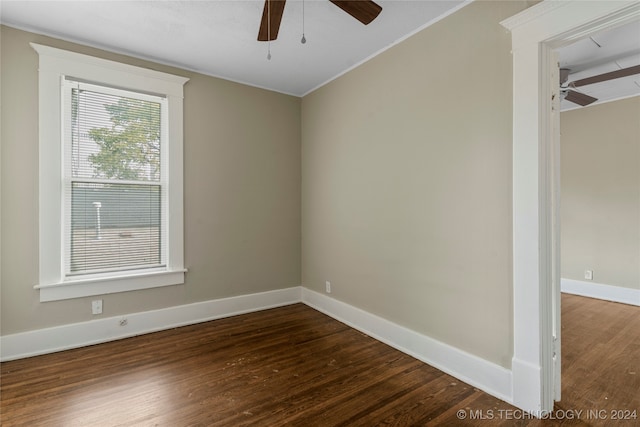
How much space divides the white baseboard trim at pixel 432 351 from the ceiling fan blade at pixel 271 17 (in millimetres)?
2498

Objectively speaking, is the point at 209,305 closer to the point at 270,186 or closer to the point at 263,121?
the point at 270,186

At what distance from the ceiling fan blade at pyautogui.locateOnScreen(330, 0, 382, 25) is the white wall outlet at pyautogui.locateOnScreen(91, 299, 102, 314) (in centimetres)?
311

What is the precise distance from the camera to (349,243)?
3.36 metres

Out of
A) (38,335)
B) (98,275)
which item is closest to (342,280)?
(98,275)

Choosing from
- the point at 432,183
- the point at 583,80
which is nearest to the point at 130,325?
the point at 432,183

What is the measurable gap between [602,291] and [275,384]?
472 cm

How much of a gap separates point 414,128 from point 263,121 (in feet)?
6.34

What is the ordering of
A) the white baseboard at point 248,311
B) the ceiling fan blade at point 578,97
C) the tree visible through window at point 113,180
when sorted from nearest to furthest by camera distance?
the white baseboard at point 248,311
the tree visible through window at point 113,180
the ceiling fan blade at point 578,97

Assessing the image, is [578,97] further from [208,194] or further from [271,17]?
[208,194]

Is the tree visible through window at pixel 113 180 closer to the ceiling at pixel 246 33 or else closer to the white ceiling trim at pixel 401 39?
the ceiling at pixel 246 33

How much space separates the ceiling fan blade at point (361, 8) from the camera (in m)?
1.72

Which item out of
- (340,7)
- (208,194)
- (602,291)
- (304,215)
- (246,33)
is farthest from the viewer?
(602,291)

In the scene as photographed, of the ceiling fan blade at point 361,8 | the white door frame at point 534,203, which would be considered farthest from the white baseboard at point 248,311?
the ceiling fan blade at point 361,8

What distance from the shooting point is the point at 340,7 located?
175cm
